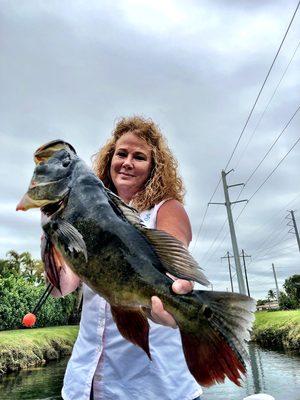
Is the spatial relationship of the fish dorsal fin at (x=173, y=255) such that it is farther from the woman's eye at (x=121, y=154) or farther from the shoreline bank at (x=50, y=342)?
the shoreline bank at (x=50, y=342)

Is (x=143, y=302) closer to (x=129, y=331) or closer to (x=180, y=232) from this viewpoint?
(x=129, y=331)

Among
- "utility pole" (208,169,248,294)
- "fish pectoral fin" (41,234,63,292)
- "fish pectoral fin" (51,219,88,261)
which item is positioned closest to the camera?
"fish pectoral fin" (51,219,88,261)

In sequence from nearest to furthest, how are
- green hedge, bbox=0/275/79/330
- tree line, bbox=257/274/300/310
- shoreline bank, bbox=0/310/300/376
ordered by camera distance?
shoreline bank, bbox=0/310/300/376 → green hedge, bbox=0/275/79/330 → tree line, bbox=257/274/300/310

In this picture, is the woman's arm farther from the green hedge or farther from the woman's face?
the green hedge

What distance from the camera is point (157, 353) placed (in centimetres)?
203

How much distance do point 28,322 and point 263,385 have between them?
13.8 metres

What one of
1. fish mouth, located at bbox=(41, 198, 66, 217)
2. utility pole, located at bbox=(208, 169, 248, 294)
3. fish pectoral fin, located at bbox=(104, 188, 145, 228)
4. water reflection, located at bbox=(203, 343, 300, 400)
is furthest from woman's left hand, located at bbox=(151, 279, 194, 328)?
utility pole, located at bbox=(208, 169, 248, 294)

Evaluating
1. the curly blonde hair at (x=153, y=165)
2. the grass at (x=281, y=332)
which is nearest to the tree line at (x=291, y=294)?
the grass at (x=281, y=332)

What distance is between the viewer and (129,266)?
63.2 inches

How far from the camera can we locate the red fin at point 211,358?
1383 millimetres

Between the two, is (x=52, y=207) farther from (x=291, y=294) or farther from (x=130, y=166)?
(x=291, y=294)

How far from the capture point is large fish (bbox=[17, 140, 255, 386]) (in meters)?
1.42

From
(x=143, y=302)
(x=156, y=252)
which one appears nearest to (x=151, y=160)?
(x=156, y=252)

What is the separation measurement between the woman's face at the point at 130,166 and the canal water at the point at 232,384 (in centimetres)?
973
